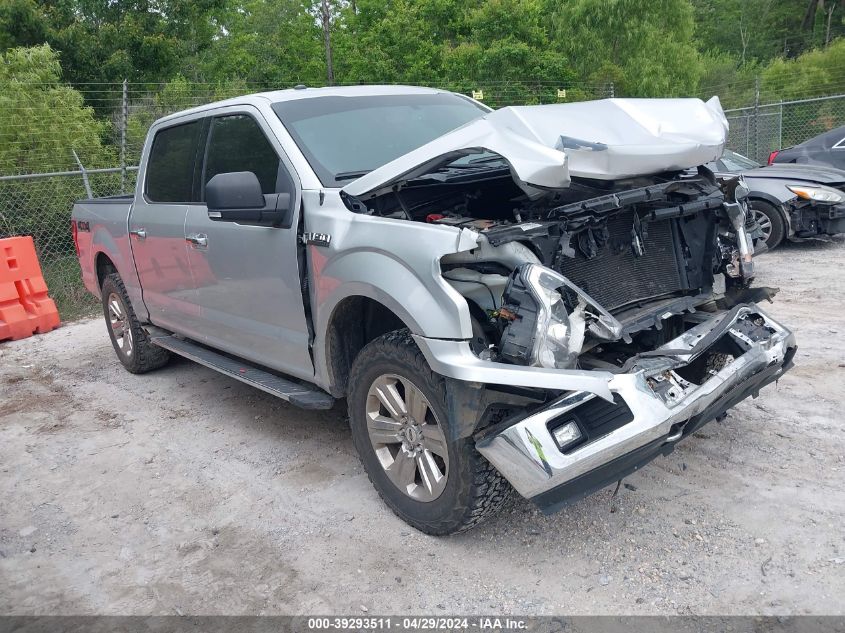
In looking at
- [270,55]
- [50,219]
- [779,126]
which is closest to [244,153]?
[50,219]

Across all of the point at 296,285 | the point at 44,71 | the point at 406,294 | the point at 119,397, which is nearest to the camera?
the point at 406,294

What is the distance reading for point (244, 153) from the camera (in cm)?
450

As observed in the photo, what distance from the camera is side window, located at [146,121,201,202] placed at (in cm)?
515

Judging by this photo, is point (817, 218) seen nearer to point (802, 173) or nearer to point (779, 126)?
point (802, 173)

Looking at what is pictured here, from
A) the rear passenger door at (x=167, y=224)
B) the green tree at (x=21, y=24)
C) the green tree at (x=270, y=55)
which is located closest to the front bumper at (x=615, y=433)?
the rear passenger door at (x=167, y=224)

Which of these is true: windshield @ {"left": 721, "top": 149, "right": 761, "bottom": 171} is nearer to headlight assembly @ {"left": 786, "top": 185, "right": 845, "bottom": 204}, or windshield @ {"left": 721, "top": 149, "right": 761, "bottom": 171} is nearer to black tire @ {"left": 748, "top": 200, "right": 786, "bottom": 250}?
black tire @ {"left": 748, "top": 200, "right": 786, "bottom": 250}

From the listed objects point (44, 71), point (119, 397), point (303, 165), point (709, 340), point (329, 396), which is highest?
point (44, 71)

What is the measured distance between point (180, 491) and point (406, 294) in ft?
6.40

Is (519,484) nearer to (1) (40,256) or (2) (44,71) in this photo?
(1) (40,256)

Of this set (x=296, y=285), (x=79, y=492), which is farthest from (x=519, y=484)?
(x=79, y=492)

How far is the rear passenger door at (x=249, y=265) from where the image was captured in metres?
4.07

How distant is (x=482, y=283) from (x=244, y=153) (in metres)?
2.01

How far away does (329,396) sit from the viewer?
4.04 metres

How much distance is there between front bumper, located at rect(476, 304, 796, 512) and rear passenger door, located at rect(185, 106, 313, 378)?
59.2 inches
